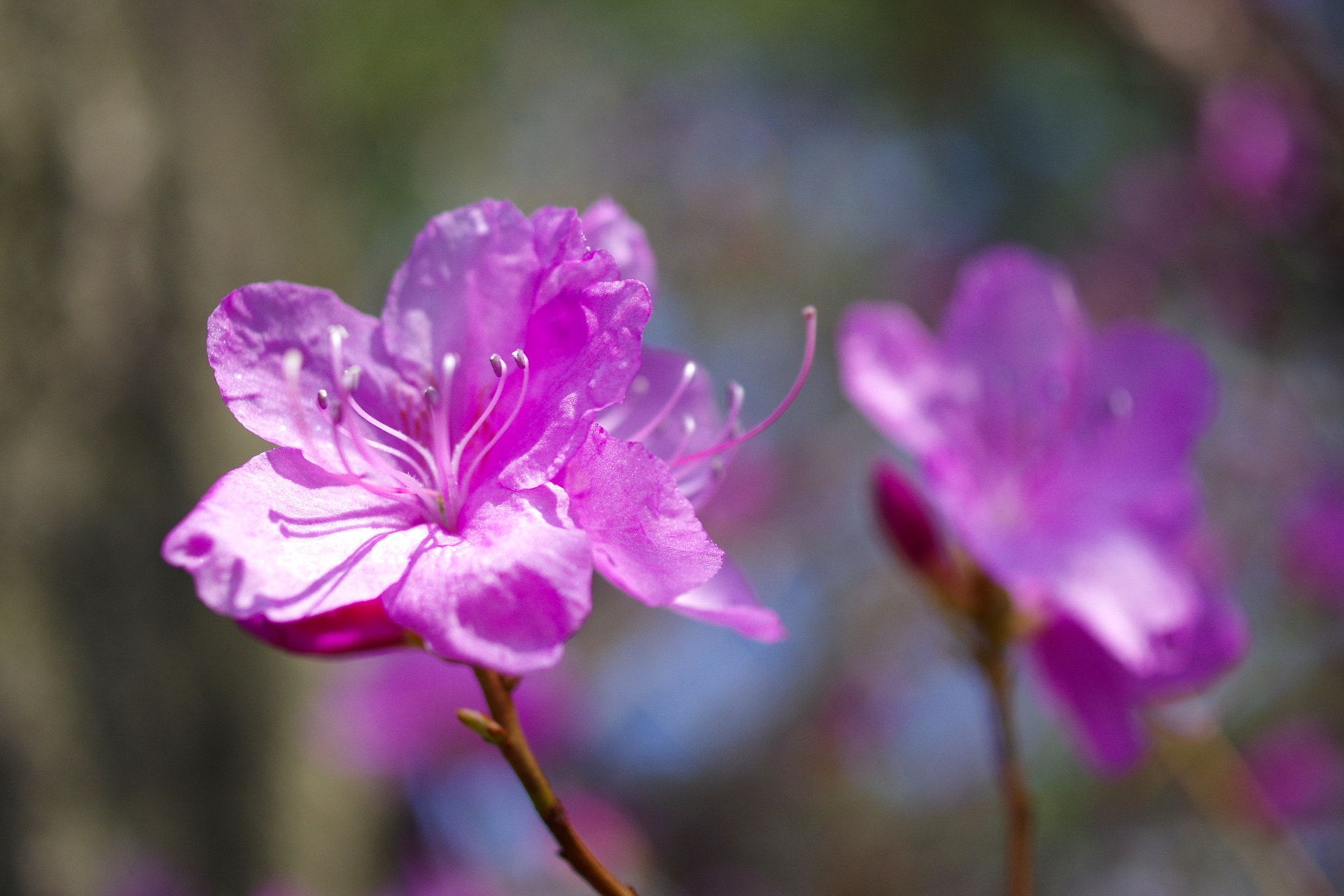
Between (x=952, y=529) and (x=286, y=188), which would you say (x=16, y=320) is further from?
(x=952, y=529)

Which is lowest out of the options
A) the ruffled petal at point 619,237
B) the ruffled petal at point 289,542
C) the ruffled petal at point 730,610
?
the ruffled petal at point 730,610

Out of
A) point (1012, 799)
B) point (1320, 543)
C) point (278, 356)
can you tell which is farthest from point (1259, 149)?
point (278, 356)

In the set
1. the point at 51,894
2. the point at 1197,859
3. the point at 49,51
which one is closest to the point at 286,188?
the point at 49,51

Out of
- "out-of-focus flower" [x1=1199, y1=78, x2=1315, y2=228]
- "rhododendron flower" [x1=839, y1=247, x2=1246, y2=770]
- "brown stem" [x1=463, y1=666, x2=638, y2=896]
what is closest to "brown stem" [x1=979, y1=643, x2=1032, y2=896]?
"rhododendron flower" [x1=839, y1=247, x2=1246, y2=770]

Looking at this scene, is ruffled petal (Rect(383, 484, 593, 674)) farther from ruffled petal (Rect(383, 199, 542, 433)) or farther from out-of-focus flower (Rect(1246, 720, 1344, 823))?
out-of-focus flower (Rect(1246, 720, 1344, 823))

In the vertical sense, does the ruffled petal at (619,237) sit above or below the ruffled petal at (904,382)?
above

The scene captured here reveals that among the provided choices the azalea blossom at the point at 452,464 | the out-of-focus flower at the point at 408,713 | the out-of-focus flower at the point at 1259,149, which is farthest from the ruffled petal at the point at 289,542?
the out-of-focus flower at the point at 1259,149

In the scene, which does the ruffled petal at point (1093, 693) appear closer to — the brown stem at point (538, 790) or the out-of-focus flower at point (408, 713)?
the brown stem at point (538, 790)
